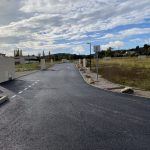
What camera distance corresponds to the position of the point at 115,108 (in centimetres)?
1305

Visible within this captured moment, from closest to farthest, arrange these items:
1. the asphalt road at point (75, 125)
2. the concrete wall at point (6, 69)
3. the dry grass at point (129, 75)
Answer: the asphalt road at point (75, 125) → the dry grass at point (129, 75) → the concrete wall at point (6, 69)

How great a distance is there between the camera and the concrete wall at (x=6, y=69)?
1170 inches

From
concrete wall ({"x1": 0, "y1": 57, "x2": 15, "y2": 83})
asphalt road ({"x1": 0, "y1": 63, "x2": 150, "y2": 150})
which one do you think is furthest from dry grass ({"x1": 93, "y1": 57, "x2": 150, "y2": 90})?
asphalt road ({"x1": 0, "y1": 63, "x2": 150, "y2": 150})

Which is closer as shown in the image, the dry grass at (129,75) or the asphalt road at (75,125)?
the asphalt road at (75,125)

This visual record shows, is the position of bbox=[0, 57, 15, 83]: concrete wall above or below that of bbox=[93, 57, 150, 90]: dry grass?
above

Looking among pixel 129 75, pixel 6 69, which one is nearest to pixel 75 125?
pixel 6 69

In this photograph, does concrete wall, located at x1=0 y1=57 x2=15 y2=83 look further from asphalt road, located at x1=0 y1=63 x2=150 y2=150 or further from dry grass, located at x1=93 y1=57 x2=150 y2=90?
asphalt road, located at x1=0 y1=63 x2=150 y2=150

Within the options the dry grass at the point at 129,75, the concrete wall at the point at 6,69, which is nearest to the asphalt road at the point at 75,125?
the dry grass at the point at 129,75

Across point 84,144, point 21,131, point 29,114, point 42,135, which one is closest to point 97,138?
point 84,144

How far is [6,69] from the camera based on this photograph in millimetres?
31219

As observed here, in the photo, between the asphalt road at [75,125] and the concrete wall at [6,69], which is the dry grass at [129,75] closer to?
the concrete wall at [6,69]

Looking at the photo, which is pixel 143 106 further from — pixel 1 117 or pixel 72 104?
pixel 1 117

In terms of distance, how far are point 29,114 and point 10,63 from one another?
21907 millimetres

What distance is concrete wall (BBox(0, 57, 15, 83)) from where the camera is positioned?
2973 cm
